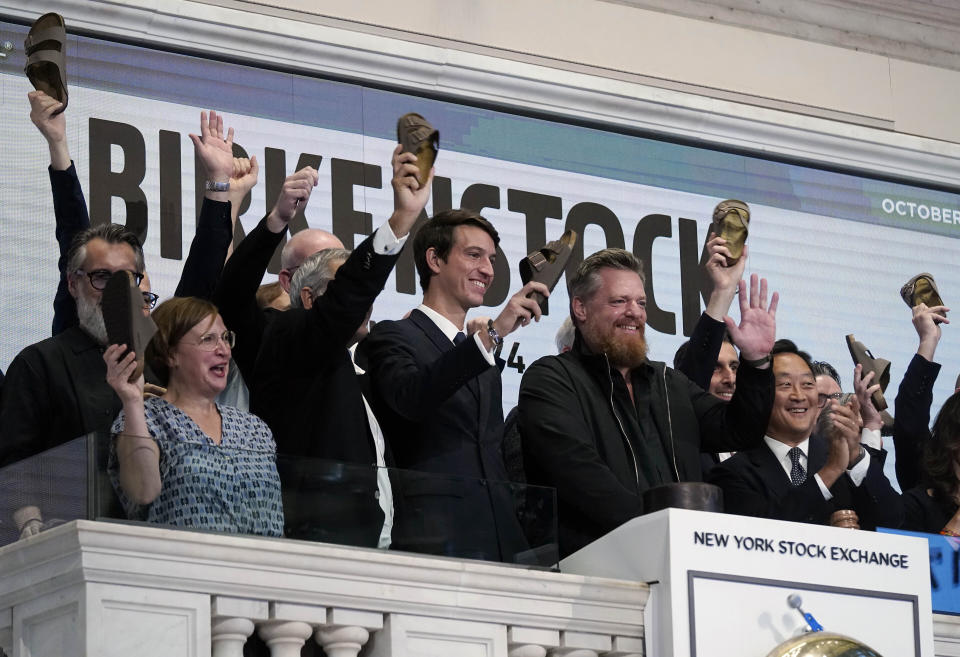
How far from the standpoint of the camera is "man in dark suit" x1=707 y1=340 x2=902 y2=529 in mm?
4301

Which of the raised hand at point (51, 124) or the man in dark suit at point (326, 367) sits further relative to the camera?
the raised hand at point (51, 124)

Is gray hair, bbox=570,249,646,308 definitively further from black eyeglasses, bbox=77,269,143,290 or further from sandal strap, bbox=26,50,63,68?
sandal strap, bbox=26,50,63,68

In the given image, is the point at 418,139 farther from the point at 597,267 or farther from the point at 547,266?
the point at 597,267

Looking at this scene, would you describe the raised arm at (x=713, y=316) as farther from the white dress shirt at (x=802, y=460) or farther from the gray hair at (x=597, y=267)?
the gray hair at (x=597, y=267)

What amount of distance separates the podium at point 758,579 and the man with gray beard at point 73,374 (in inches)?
42.5

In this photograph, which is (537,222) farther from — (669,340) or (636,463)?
(636,463)

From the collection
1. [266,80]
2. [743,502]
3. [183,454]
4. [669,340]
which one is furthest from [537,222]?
[183,454]

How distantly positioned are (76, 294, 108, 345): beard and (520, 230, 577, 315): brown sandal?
0.92 meters

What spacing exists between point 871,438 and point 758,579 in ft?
6.58

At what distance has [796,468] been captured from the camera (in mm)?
4621

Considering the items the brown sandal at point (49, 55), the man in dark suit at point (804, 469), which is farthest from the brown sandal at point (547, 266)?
the brown sandal at point (49, 55)

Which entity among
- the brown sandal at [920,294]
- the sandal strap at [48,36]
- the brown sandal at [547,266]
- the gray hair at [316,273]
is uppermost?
the sandal strap at [48,36]

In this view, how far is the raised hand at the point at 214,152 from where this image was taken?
4.27m

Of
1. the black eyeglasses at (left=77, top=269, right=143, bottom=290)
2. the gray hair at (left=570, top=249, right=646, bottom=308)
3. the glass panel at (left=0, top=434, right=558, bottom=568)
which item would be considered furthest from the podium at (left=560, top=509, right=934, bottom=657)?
the black eyeglasses at (left=77, top=269, right=143, bottom=290)
